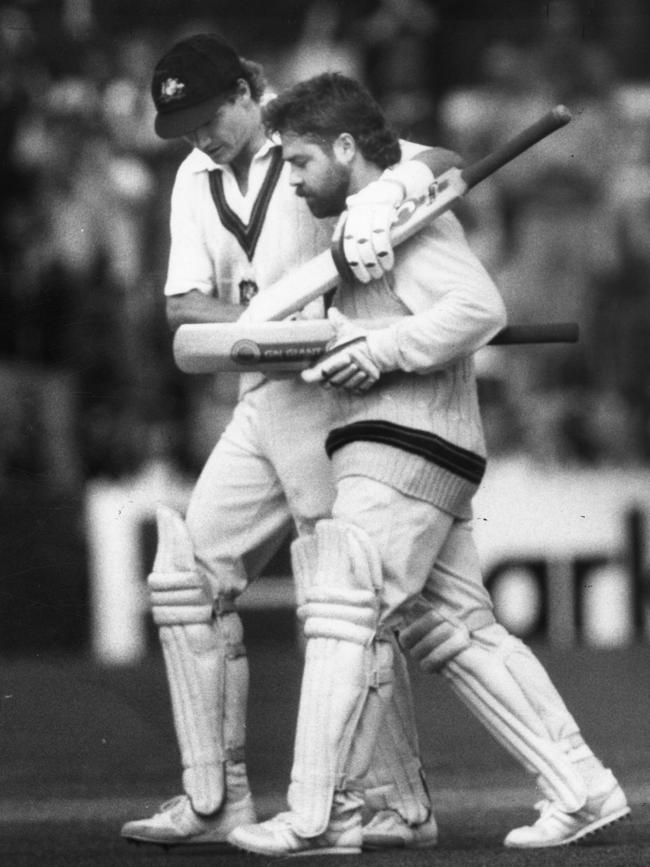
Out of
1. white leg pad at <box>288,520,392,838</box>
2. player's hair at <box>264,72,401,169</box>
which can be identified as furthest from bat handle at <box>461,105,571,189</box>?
white leg pad at <box>288,520,392,838</box>

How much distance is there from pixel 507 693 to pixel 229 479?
2.84 feet

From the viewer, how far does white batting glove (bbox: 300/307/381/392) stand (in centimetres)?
514

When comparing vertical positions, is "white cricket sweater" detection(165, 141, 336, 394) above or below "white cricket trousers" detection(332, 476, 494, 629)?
above

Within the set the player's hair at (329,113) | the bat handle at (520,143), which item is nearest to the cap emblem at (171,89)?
the player's hair at (329,113)

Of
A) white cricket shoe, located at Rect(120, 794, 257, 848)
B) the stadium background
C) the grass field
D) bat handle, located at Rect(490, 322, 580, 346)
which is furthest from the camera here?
the stadium background

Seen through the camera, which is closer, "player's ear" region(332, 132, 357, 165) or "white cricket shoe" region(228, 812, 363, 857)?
"white cricket shoe" region(228, 812, 363, 857)

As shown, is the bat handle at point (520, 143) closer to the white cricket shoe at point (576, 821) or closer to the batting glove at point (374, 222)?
the batting glove at point (374, 222)

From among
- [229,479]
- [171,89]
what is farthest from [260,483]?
[171,89]

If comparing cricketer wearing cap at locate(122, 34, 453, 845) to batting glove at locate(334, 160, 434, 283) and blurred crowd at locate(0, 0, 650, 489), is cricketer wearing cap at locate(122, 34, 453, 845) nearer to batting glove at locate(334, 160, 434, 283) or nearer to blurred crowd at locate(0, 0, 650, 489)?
batting glove at locate(334, 160, 434, 283)

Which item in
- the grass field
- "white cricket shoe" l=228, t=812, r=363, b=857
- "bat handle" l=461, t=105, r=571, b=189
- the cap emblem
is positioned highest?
the cap emblem

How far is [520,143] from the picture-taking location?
206 inches

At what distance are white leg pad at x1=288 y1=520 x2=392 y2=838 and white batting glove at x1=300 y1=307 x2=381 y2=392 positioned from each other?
0.32 meters

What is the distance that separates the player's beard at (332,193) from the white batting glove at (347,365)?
269 millimetres

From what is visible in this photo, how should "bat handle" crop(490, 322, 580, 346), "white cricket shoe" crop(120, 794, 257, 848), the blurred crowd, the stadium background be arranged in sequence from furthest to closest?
the blurred crowd → the stadium background → "white cricket shoe" crop(120, 794, 257, 848) → "bat handle" crop(490, 322, 580, 346)
